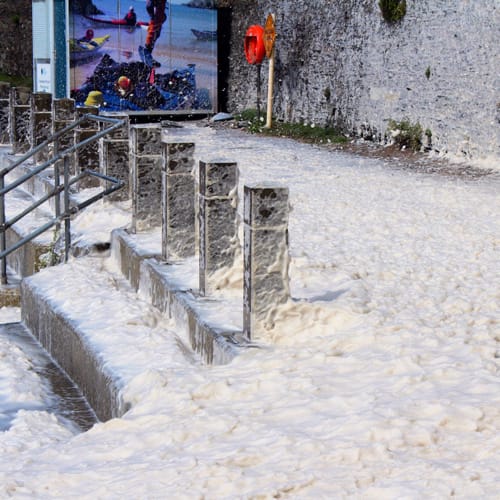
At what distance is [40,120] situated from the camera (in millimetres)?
12852

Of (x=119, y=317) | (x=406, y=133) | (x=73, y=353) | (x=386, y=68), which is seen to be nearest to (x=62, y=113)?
(x=406, y=133)

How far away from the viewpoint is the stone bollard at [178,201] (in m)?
6.71

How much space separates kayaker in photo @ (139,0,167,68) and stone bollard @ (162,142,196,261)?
1221 cm

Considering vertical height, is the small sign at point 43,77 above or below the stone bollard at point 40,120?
above

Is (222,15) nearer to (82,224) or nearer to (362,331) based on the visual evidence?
(82,224)

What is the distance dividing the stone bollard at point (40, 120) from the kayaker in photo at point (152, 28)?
5.89 m

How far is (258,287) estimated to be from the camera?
5117mm

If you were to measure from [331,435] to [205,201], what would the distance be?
2170mm

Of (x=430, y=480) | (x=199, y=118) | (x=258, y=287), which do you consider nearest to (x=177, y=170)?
(x=258, y=287)

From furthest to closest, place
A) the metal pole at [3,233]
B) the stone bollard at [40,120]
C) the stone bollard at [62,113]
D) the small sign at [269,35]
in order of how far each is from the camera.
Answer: the small sign at [269,35] < the stone bollard at [40,120] < the stone bollard at [62,113] < the metal pole at [3,233]

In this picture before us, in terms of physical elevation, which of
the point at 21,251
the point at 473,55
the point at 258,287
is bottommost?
the point at 21,251

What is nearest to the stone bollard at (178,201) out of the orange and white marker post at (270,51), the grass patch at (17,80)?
the orange and white marker post at (270,51)

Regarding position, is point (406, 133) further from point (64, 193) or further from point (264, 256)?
point (264, 256)

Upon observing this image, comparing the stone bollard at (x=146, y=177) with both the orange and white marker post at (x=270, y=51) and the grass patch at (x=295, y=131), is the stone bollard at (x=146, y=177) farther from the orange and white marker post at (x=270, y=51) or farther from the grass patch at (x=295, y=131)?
the orange and white marker post at (x=270, y=51)
